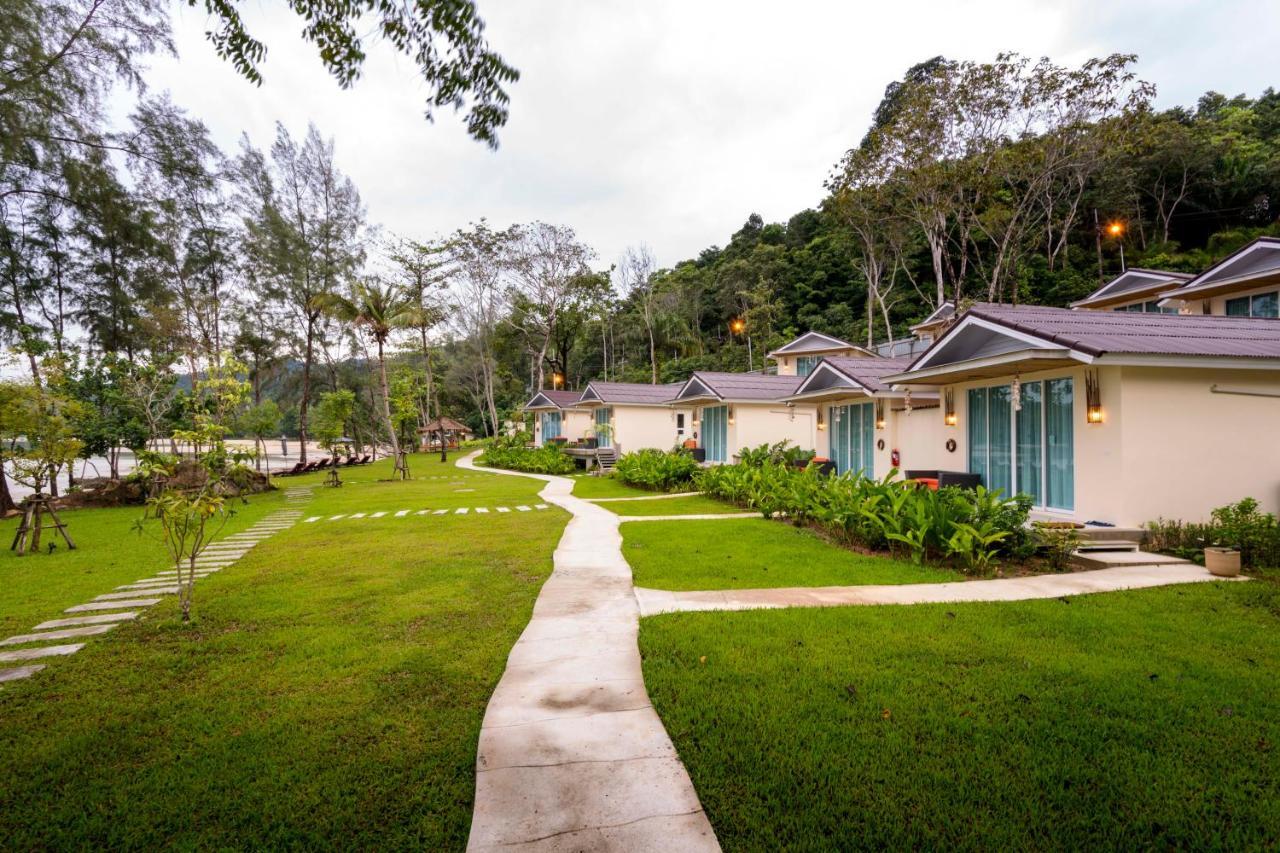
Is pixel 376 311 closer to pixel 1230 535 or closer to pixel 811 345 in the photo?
pixel 811 345

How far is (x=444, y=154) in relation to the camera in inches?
171

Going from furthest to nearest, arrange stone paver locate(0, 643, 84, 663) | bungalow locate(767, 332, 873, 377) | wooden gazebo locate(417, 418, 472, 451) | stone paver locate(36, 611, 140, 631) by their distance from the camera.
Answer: wooden gazebo locate(417, 418, 472, 451), bungalow locate(767, 332, 873, 377), stone paver locate(36, 611, 140, 631), stone paver locate(0, 643, 84, 663)

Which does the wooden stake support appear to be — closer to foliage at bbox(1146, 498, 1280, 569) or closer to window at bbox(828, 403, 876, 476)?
window at bbox(828, 403, 876, 476)

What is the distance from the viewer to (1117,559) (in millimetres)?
7035

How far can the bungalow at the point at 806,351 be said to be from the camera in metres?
28.4

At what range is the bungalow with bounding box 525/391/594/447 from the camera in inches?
1240

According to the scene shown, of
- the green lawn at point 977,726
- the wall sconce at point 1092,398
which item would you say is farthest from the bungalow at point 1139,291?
the green lawn at point 977,726

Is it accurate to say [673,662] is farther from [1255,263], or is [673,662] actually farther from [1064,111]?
[1064,111]

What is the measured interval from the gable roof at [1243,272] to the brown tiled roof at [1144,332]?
707 centimetres

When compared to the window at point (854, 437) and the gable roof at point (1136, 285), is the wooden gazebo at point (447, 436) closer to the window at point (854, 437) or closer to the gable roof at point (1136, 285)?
the window at point (854, 437)

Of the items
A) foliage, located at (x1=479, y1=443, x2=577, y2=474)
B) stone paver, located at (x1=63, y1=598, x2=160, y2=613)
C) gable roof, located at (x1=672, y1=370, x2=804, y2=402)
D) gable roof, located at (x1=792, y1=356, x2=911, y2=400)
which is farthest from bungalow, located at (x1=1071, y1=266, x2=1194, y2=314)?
stone paver, located at (x1=63, y1=598, x2=160, y2=613)

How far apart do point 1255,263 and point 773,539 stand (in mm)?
16494

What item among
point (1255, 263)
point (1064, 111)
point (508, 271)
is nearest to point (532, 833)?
point (1255, 263)

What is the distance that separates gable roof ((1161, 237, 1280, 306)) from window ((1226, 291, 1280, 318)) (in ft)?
1.15
